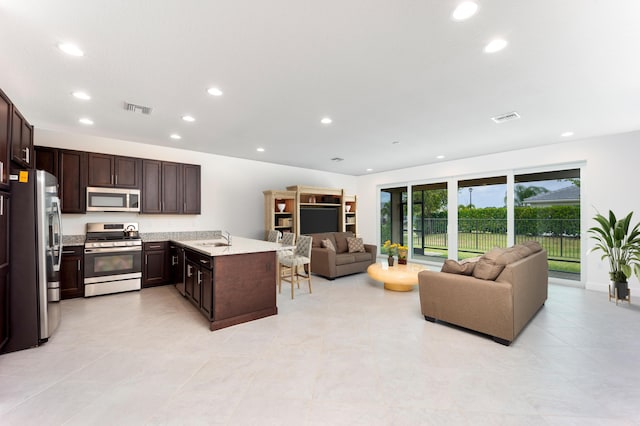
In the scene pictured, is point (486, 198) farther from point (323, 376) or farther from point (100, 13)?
point (100, 13)

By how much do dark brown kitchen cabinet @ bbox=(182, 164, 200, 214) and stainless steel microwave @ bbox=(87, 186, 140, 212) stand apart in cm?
78

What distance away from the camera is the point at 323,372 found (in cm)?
→ 230

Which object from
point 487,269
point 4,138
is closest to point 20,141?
point 4,138

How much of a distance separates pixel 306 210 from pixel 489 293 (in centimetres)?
465

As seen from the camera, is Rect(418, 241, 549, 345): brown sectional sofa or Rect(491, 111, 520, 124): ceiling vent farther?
Rect(491, 111, 520, 124): ceiling vent

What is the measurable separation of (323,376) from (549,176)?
5.80 meters

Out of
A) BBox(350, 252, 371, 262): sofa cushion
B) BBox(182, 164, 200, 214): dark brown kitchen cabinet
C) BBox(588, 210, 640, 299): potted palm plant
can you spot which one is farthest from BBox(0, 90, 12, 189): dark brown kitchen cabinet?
BBox(588, 210, 640, 299): potted palm plant

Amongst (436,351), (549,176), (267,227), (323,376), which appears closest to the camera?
(323,376)

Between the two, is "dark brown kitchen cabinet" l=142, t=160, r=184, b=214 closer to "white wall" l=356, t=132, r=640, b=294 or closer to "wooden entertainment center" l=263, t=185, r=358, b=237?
"wooden entertainment center" l=263, t=185, r=358, b=237

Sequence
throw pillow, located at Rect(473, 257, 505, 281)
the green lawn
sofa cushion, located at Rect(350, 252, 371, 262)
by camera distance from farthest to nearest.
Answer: sofa cushion, located at Rect(350, 252, 371, 262) < the green lawn < throw pillow, located at Rect(473, 257, 505, 281)

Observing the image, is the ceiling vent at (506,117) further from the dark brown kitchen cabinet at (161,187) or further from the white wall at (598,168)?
the dark brown kitchen cabinet at (161,187)

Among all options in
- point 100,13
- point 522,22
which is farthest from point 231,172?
point 522,22

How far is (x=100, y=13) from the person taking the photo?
1.82 m

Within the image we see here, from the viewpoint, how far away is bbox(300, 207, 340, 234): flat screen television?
22.5ft
